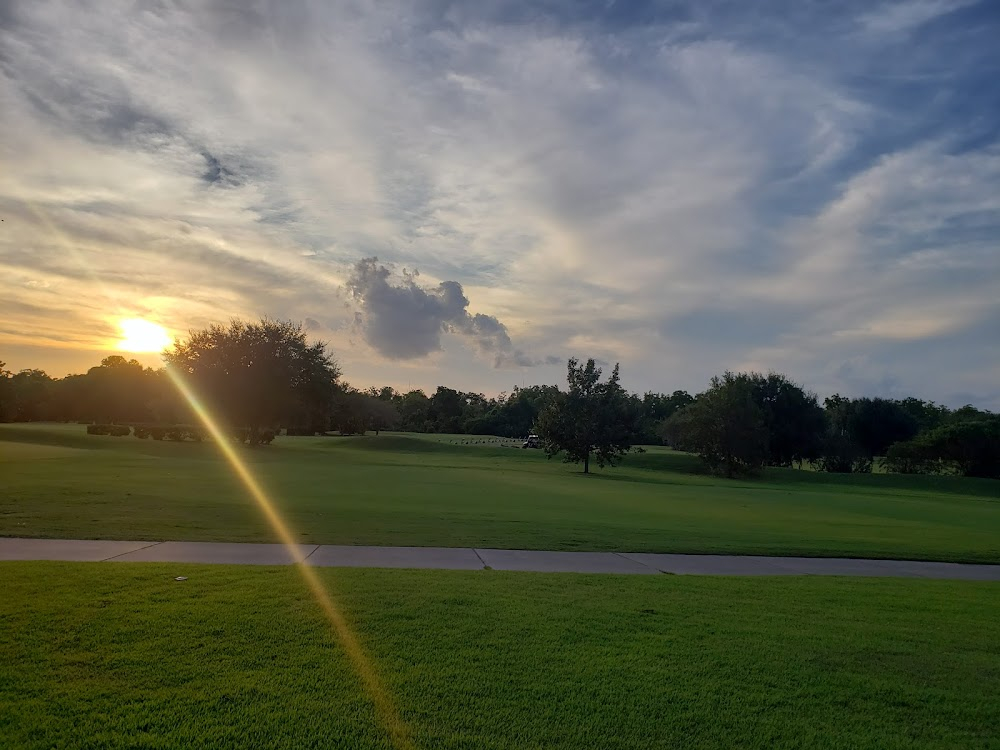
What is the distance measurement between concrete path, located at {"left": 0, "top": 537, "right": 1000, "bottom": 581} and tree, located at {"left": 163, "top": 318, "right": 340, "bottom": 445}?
5086 centimetres

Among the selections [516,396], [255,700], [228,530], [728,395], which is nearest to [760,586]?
[255,700]

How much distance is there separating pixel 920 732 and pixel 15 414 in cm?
11148

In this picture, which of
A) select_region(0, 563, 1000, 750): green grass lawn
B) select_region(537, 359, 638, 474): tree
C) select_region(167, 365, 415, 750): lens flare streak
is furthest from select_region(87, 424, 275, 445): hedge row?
select_region(0, 563, 1000, 750): green grass lawn

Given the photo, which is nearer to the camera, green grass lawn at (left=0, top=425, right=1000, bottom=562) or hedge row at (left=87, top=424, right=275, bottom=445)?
green grass lawn at (left=0, top=425, right=1000, bottom=562)

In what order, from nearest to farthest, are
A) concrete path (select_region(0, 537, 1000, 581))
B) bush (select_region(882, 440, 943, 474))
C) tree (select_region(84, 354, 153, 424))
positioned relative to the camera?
1. concrete path (select_region(0, 537, 1000, 581))
2. bush (select_region(882, 440, 943, 474))
3. tree (select_region(84, 354, 153, 424))

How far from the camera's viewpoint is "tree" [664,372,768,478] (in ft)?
203

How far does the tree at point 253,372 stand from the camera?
60594mm

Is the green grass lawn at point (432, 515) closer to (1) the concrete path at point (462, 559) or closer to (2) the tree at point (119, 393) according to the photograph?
(1) the concrete path at point (462, 559)

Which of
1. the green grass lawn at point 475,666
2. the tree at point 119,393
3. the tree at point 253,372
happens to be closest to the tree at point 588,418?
the tree at point 253,372

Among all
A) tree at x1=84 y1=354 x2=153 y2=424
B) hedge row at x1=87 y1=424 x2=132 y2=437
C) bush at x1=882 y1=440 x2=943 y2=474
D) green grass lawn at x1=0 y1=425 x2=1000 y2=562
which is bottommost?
green grass lawn at x1=0 y1=425 x2=1000 y2=562

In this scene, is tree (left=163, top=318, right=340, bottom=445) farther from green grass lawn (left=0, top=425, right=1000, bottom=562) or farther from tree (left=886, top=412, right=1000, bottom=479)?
tree (left=886, top=412, right=1000, bottom=479)

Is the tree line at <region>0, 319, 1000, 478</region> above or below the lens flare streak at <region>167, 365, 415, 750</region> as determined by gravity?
above

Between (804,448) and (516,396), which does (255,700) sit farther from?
(516,396)

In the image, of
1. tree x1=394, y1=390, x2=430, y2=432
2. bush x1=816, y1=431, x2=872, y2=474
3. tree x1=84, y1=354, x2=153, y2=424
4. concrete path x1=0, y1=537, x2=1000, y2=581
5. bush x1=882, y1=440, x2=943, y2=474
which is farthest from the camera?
tree x1=394, y1=390, x2=430, y2=432
